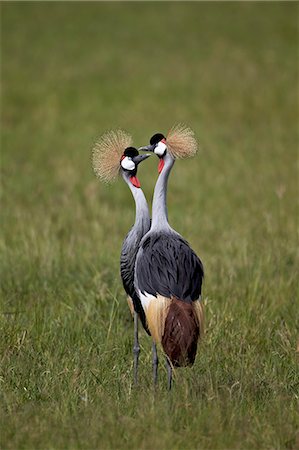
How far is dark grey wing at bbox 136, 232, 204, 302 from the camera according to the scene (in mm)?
4570

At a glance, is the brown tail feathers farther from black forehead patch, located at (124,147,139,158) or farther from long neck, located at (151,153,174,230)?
black forehead patch, located at (124,147,139,158)

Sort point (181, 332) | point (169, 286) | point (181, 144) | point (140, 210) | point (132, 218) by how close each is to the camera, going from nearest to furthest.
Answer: point (181, 332) → point (169, 286) → point (181, 144) → point (140, 210) → point (132, 218)

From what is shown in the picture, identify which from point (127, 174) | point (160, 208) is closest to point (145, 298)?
point (160, 208)

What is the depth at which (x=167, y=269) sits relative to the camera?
15.1 feet

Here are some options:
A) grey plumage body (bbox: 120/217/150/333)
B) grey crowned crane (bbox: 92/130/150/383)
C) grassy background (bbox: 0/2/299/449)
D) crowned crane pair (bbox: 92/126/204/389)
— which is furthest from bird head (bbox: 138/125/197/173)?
grassy background (bbox: 0/2/299/449)

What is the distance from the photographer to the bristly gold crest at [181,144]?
4.66 m

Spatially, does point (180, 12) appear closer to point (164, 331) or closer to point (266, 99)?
point (266, 99)

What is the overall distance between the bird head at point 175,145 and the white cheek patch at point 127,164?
0.15 meters

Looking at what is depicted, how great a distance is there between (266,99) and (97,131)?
3238 mm

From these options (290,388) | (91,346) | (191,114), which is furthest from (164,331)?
(191,114)

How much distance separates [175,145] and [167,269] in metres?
0.61

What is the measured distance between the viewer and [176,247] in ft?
15.3

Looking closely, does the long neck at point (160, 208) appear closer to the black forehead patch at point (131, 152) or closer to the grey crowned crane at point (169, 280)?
the grey crowned crane at point (169, 280)

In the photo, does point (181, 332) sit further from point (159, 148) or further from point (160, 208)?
point (159, 148)
